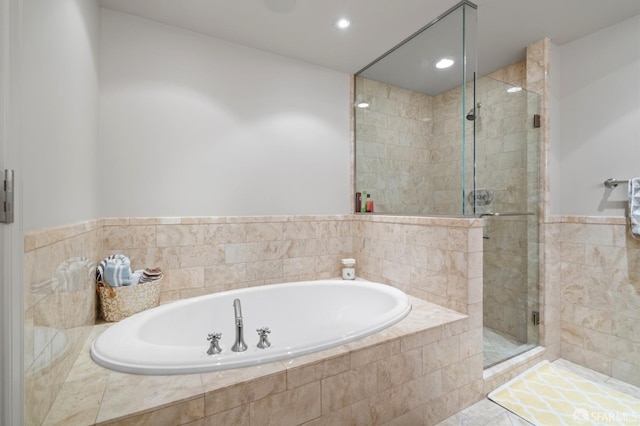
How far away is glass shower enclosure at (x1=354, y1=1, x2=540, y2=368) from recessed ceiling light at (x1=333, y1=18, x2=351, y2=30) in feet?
1.79

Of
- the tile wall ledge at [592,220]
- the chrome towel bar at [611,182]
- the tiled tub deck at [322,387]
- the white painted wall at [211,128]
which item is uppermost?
the white painted wall at [211,128]

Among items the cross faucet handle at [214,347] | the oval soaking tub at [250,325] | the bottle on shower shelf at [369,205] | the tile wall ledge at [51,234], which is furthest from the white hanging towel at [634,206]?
the tile wall ledge at [51,234]

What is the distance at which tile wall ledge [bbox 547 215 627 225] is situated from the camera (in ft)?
6.60

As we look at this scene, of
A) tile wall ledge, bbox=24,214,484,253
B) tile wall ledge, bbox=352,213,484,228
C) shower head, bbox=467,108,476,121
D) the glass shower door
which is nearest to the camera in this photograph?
tile wall ledge, bbox=24,214,484,253

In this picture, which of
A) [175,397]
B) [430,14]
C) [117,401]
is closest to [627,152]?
[430,14]

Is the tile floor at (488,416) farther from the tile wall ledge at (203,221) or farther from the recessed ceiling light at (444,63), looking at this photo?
the recessed ceiling light at (444,63)

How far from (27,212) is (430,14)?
231cm

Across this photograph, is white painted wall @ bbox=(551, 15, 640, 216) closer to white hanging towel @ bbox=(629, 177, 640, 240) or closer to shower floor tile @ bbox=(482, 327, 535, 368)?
white hanging towel @ bbox=(629, 177, 640, 240)

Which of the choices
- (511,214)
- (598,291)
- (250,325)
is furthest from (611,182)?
(250,325)

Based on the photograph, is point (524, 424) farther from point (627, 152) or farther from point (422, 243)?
point (627, 152)

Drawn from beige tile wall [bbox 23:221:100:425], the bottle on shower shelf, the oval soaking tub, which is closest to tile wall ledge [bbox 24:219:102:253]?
beige tile wall [bbox 23:221:100:425]

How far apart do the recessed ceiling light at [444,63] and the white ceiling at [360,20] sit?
30cm

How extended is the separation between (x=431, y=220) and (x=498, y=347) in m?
1.16

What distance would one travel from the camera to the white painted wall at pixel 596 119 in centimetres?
198
